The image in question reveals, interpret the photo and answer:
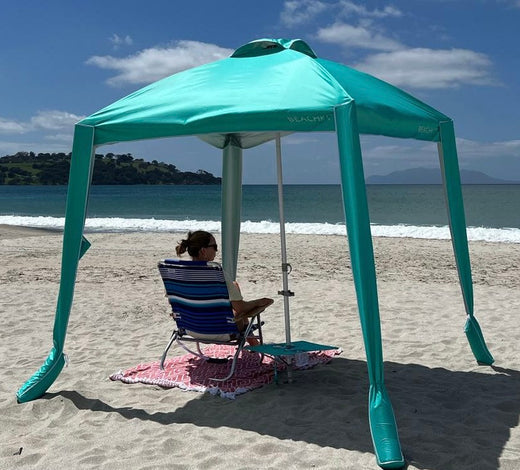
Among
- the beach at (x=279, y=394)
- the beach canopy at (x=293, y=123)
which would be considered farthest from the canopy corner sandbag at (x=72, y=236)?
the beach at (x=279, y=394)

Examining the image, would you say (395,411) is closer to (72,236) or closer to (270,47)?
(72,236)

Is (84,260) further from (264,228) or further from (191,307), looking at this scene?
→ (264,228)

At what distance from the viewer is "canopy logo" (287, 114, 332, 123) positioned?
3.62 metres

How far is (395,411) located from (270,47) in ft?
8.89

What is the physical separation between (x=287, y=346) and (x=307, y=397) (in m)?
0.45

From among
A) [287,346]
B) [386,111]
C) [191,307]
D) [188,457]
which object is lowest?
[188,457]

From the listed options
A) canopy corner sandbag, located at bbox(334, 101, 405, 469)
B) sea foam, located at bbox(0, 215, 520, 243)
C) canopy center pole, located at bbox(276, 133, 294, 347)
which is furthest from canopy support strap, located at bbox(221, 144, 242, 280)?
sea foam, located at bbox(0, 215, 520, 243)

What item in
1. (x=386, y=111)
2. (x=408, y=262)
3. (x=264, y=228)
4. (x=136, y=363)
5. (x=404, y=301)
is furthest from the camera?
(x=264, y=228)

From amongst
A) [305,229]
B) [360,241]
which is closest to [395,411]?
[360,241]

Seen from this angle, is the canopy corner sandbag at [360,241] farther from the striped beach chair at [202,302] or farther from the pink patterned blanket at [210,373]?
the pink patterned blanket at [210,373]

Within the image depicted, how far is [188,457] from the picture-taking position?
337 cm

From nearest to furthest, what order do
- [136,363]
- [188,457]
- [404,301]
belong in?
[188,457] < [136,363] < [404,301]

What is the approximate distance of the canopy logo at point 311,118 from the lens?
362 cm

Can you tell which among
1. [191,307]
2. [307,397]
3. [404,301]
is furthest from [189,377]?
[404,301]
